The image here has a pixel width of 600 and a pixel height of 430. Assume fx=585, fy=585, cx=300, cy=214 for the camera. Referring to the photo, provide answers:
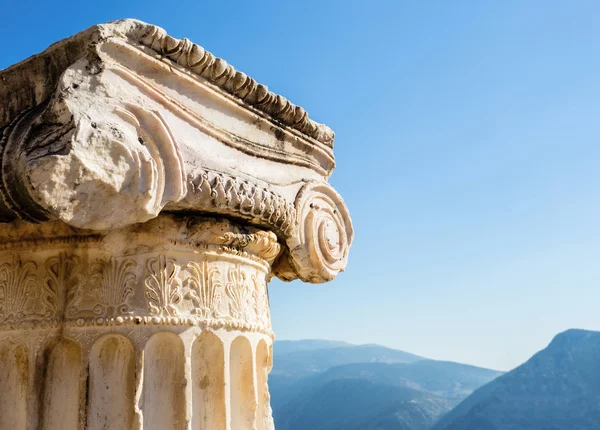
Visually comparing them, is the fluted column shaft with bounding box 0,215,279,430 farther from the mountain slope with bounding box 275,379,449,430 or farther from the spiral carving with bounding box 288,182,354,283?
the mountain slope with bounding box 275,379,449,430

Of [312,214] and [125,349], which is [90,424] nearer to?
[125,349]

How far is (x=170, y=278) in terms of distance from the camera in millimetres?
2562

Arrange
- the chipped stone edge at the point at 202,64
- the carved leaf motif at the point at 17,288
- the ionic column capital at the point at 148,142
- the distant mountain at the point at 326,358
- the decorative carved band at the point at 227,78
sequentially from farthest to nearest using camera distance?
the distant mountain at the point at 326,358 < the carved leaf motif at the point at 17,288 < the decorative carved band at the point at 227,78 < the chipped stone edge at the point at 202,64 < the ionic column capital at the point at 148,142

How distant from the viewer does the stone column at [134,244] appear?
7.38 ft

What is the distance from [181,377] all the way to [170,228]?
0.65 m

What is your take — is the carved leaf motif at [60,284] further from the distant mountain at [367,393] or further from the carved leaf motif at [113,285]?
the distant mountain at [367,393]

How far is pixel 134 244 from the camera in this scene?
2.58 meters

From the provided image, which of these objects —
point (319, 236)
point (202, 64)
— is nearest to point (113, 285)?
point (202, 64)

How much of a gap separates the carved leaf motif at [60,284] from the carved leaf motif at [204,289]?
1.62 feet

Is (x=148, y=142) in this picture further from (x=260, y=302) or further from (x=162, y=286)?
(x=260, y=302)

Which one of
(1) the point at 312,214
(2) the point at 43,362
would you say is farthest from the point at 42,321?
(1) the point at 312,214

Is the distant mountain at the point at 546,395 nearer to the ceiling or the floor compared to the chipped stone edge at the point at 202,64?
nearer to the floor

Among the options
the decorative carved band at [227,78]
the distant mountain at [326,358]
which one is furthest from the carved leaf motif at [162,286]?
the distant mountain at [326,358]

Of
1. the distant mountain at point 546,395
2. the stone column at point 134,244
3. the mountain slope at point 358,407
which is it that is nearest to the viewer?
the stone column at point 134,244
